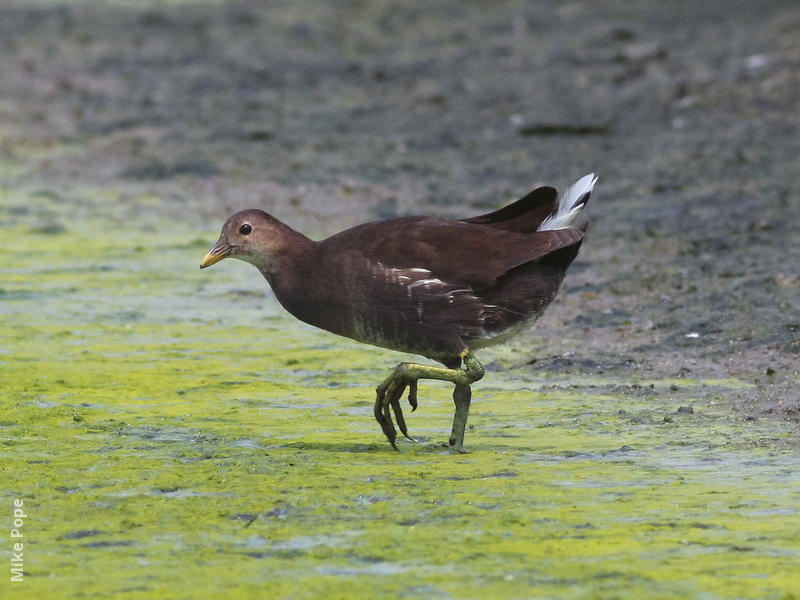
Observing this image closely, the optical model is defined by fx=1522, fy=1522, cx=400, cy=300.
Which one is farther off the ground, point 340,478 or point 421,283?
point 421,283

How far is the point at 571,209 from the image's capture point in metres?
5.96

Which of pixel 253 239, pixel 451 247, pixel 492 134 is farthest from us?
pixel 492 134

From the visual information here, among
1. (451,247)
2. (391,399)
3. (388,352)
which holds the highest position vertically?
(451,247)

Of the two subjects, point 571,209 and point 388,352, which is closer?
point 571,209

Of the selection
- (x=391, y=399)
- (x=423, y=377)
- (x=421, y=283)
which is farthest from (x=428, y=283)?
(x=391, y=399)

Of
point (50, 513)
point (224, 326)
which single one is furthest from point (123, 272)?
point (50, 513)

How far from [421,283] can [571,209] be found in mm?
727

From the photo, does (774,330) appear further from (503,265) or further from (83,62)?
(83,62)

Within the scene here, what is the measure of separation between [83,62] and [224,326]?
8.98m

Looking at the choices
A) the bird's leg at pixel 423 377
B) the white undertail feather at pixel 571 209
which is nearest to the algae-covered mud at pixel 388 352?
the bird's leg at pixel 423 377

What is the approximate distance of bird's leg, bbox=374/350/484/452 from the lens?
5.69 m
